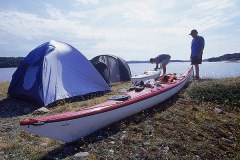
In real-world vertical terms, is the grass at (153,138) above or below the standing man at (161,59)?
below

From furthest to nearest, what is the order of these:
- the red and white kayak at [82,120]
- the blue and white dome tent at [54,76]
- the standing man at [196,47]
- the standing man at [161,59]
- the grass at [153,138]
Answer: the standing man at [161,59]
the standing man at [196,47]
the blue and white dome tent at [54,76]
the grass at [153,138]
the red and white kayak at [82,120]

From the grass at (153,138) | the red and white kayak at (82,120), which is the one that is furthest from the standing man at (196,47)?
the red and white kayak at (82,120)

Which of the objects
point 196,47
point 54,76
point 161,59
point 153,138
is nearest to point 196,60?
point 196,47

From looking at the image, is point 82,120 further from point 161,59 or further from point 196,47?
point 161,59

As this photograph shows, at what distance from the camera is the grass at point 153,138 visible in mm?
3197


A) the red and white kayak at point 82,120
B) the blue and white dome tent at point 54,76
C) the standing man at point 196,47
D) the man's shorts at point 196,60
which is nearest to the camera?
the red and white kayak at point 82,120

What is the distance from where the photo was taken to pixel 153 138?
148 inches

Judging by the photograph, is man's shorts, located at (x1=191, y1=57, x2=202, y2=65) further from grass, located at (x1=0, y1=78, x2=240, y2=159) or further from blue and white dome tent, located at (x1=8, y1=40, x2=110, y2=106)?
blue and white dome tent, located at (x1=8, y1=40, x2=110, y2=106)

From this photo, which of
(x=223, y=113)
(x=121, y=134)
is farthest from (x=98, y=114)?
(x=223, y=113)

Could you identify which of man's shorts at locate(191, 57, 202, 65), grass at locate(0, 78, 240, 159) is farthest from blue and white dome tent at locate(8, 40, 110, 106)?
man's shorts at locate(191, 57, 202, 65)

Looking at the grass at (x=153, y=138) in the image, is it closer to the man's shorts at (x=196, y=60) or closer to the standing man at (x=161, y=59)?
the man's shorts at (x=196, y=60)

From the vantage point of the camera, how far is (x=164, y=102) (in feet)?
21.5

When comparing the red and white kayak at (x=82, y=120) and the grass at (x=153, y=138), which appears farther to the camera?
the grass at (x=153, y=138)

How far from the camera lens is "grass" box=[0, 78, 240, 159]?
3.20m
